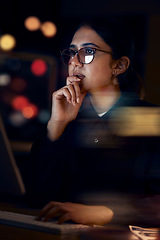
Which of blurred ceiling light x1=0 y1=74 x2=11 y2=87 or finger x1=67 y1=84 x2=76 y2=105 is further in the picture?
blurred ceiling light x1=0 y1=74 x2=11 y2=87

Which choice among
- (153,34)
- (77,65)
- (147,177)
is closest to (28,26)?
(153,34)

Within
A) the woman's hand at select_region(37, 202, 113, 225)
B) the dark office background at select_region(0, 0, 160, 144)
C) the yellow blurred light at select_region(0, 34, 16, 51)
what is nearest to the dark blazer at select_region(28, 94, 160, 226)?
the woman's hand at select_region(37, 202, 113, 225)

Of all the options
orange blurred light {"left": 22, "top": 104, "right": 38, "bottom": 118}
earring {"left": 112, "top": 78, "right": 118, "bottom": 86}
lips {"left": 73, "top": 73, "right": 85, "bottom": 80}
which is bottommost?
lips {"left": 73, "top": 73, "right": 85, "bottom": 80}

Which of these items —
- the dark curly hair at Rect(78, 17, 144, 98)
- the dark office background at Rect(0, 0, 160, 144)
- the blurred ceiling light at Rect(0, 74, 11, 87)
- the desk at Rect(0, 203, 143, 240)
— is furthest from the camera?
the blurred ceiling light at Rect(0, 74, 11, 87)

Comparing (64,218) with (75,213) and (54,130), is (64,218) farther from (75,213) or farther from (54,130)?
(54,130)

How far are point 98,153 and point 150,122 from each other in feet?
0.79

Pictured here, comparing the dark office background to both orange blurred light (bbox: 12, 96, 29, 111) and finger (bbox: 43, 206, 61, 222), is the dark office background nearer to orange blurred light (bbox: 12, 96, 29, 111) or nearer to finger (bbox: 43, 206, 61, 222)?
orange blurred light (bbox: 12, 96, 29, 111)

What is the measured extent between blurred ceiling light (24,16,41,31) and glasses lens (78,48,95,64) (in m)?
2.93

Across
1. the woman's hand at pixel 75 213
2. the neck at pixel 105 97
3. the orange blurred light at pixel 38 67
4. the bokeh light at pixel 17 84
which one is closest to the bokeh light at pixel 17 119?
the bokeh light at pixel 17 84

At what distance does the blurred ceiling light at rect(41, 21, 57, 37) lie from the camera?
13.0 ft

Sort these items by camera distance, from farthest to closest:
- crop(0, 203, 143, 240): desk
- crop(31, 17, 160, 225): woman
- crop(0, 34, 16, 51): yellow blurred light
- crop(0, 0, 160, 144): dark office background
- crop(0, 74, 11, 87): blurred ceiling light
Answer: crop(0, 34, 16, 51): yellow blurred light
crop(0, 74, 11, 87): blurred ceiling light
crop(0, 0, 160, 144): dark office background
crop(31, 17, 160, 225): woman
crop(0, 203, 143, 240): desk

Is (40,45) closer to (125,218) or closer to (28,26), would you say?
(28,26)

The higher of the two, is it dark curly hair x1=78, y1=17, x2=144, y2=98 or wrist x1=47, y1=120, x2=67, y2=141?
dark curly hair x1=78, y1=17, x2=144, y2=98

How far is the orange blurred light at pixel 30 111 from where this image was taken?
3578 millimetres
